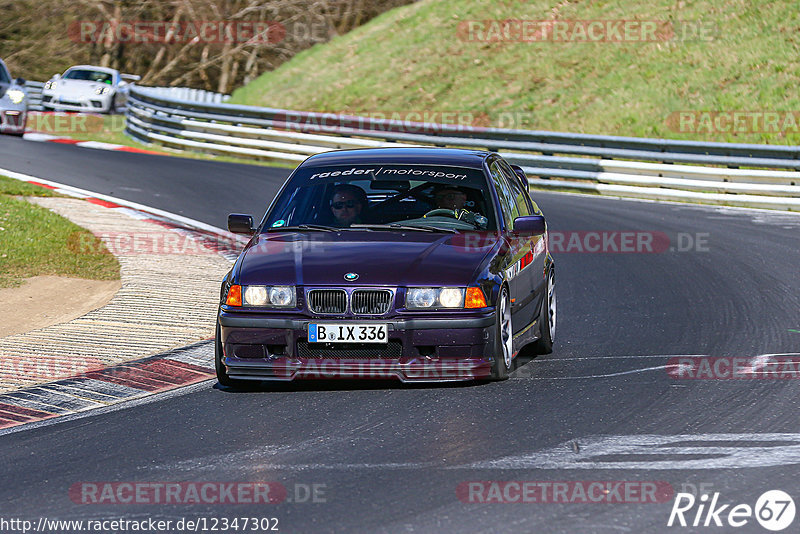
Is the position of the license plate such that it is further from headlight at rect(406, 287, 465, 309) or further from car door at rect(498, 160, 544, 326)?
car door at rect(498, 160, 544, 326)

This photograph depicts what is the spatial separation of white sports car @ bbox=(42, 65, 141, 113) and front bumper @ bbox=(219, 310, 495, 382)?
27.2 meters

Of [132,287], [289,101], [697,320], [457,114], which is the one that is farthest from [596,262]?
[289,101]

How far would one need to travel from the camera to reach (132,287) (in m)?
12.0

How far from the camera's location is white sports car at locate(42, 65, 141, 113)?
34.0 meters

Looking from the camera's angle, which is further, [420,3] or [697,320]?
[420,3]

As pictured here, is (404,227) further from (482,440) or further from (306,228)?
(482,440)

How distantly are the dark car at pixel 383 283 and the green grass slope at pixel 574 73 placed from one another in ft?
59.3

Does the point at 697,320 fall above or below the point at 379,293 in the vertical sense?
below

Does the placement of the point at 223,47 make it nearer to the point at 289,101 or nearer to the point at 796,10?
the point at 289,101

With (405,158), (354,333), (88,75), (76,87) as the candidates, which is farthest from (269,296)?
(88,75)

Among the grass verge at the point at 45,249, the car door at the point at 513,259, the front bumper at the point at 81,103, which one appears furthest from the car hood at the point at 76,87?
the car door at the point at 513,259

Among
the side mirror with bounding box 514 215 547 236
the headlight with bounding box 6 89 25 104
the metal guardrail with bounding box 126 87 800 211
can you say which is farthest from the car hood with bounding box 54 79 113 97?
the side mirror with bounding box 514 215 547 236

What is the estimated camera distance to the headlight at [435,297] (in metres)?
7.73

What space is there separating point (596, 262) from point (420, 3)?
29100 mm
